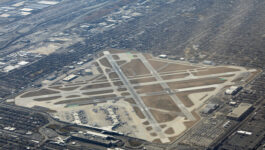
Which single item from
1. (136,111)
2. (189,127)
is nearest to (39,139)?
(136,111)

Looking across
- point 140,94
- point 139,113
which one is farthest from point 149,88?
point 139,113

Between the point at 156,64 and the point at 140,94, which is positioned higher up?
the point at 156,64

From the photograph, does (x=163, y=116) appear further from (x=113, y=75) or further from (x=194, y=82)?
(x=113, y=75)

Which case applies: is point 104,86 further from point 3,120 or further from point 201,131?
point 201,131

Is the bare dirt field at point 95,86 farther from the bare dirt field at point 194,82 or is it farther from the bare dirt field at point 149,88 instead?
the bare dirt field at point 194,82

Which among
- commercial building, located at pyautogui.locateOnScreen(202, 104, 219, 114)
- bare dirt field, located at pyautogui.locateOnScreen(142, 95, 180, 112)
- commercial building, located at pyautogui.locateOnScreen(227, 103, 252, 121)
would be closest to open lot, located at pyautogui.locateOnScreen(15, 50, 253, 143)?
bare dirt field, located at pyautogui.locateOnScreen(142, 95, 180, 112)

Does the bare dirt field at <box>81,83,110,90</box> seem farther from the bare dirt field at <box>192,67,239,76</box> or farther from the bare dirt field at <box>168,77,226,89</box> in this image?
the bare dirt field at <box>192,67,239,76</box>

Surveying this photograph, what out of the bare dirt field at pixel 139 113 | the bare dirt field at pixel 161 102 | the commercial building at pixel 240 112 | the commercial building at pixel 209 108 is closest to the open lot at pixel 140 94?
the bare dirt field at pixel 161 102
